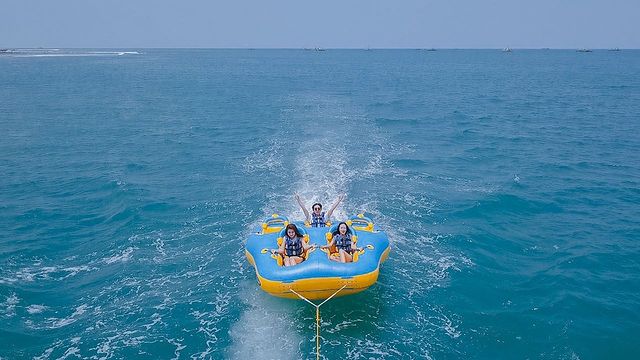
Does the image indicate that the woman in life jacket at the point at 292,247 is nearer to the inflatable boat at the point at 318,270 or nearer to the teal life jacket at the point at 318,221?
the inflatable boat at the point at 318,270

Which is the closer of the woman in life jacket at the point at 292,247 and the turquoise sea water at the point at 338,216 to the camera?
the turquoise sea water at the point at 338,216

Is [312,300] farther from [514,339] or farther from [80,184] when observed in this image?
[80,184]

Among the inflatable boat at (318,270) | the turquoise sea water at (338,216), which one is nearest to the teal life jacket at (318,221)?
the inflatable boat at (318,270)

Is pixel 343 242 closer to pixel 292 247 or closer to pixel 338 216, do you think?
pixel 292 247

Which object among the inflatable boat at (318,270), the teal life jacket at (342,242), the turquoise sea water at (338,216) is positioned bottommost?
the turquoise sea water at (338,216)

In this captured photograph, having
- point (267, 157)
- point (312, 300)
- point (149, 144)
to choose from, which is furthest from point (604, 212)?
point (149, 144)

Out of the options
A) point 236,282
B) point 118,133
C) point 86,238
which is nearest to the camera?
point 236,282

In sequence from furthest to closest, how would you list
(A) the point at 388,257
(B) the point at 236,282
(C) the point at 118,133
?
(C) the point at 118,133, (A) the point at 388,257, (B) the point at 236,282
